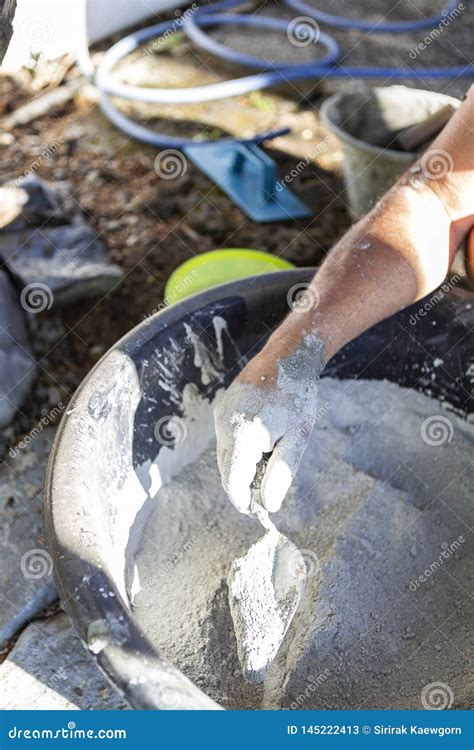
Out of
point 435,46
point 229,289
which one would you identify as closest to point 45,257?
point 229,289

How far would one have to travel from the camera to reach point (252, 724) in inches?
43.5

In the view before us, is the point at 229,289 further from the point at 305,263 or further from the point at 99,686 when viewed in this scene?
the point at 305,263

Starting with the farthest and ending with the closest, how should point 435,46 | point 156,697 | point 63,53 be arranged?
point 435,46, point 63,53, point 156,697

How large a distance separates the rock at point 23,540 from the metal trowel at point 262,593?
17.7 inches

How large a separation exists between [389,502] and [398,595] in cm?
19
